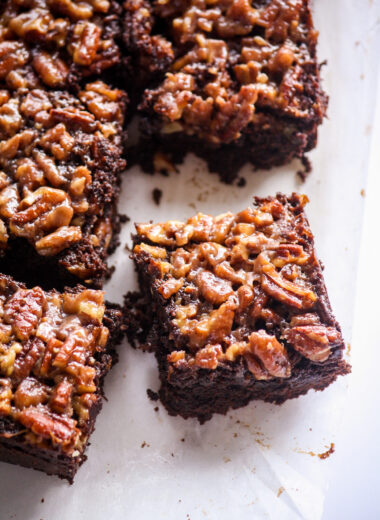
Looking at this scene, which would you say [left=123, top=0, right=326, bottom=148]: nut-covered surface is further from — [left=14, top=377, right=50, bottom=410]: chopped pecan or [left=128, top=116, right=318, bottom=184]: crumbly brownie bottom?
[left=14, top=377, right=50, bottom=410]: chopped pecan

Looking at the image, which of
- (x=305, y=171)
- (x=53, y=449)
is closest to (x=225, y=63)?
(x=305, y=171)

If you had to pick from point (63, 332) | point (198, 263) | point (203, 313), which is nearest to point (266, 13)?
point (198, 263)

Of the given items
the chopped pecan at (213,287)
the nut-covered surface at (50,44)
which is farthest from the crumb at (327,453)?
the nut-covered surface at (50,44)

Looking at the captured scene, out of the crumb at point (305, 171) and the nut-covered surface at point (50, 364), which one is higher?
the crumb at point (305, 171)

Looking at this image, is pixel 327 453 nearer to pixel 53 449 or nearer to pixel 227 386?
pixel 227 386

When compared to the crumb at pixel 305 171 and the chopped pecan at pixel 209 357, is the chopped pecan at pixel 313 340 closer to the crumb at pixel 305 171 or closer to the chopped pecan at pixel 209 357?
the chopped pecan at pixel 209 357

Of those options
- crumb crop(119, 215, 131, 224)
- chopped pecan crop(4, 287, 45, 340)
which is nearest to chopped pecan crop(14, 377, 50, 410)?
chopped pecan crop(4, 287, 45, 340)
